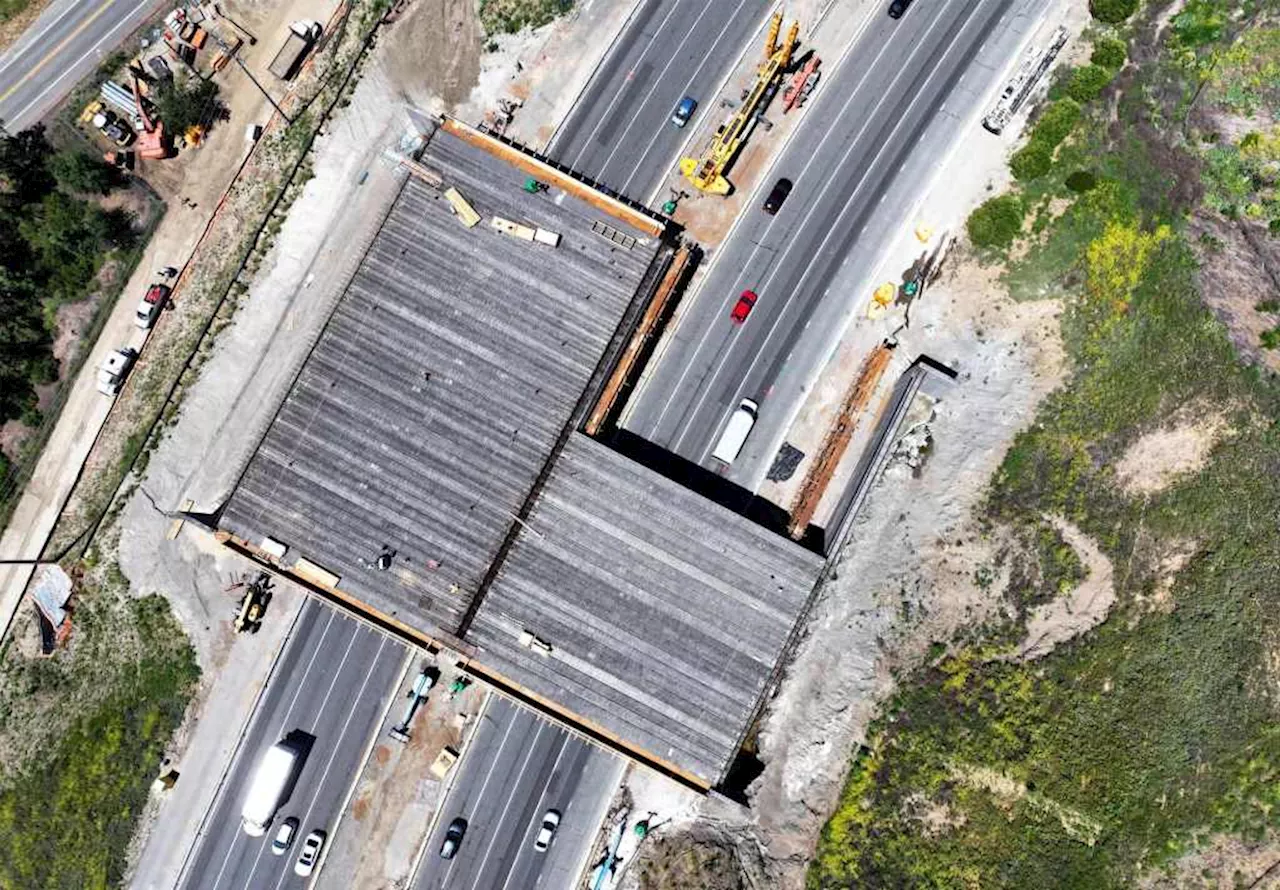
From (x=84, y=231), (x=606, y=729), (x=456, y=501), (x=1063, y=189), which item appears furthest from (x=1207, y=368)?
(x=84, y=231)

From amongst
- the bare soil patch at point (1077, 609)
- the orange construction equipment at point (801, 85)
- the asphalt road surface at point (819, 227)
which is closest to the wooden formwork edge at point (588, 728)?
the asphalt road surface at point (819, 227)

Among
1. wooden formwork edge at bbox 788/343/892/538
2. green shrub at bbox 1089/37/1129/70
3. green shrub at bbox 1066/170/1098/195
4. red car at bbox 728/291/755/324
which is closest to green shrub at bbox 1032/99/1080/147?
green shrub at bbox 1066/170/1098/195

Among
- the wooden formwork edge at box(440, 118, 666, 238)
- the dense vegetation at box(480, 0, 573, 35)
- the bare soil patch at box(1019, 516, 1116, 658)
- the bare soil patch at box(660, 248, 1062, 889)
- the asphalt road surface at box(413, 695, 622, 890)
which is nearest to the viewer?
the bare soil patch at box(1019, 516, 1116, 658)

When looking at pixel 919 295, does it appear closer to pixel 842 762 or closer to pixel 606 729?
pixel 842 762

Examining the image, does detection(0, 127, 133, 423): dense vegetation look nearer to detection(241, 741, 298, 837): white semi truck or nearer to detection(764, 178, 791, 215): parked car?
detection(241, 741, 298, 837): white semi truck

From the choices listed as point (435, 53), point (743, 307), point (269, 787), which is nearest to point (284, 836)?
point (269, 787)

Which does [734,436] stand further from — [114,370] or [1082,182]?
[114,370]
